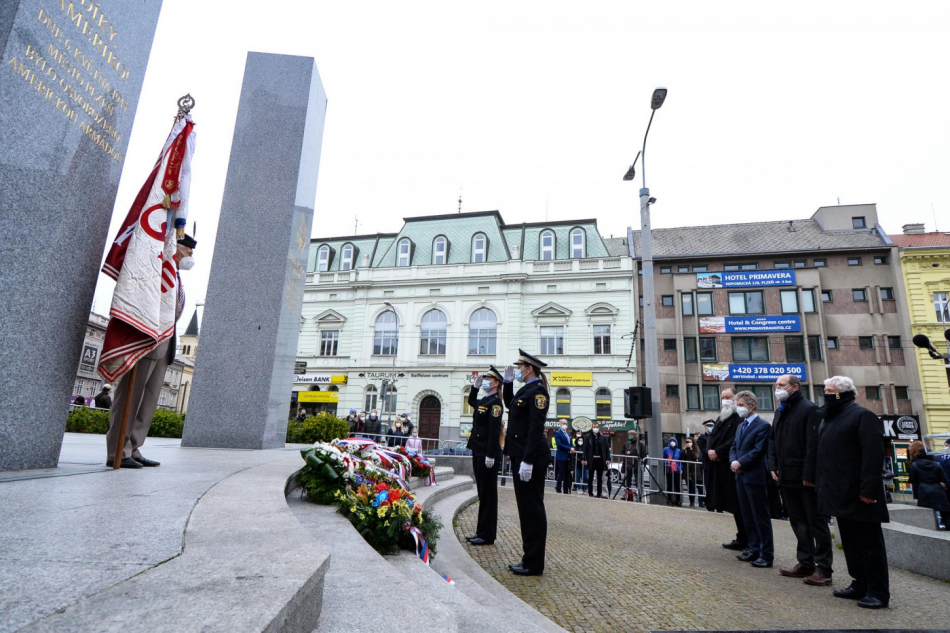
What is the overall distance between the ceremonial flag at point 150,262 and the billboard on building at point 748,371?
34.1 metres

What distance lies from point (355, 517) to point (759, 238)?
40654mm

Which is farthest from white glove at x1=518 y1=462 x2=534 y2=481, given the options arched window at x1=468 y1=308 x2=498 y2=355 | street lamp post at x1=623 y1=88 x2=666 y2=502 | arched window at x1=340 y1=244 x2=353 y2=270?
arched window at x1=340 y1=244 x2=353 y2=270

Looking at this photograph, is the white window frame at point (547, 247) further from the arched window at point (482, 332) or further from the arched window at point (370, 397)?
the arched window at point (370, 397)

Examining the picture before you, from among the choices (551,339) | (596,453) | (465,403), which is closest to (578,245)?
(551,339)

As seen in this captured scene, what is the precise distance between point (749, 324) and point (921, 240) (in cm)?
1424

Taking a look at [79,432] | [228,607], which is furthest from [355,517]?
[79,432]

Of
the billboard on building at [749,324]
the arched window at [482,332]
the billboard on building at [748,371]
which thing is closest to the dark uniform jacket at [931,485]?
the billboard on building at [748,371]

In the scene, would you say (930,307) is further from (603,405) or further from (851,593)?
(851,593)

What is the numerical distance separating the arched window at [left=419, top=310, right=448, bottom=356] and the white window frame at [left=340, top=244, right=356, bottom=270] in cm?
922

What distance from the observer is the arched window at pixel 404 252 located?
39.9 m

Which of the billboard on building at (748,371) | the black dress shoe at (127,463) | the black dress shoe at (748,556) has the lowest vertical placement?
the black dress shoe at (748,556)

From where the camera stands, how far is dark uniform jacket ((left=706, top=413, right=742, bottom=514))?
7.62 metres

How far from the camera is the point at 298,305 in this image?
1062 cm

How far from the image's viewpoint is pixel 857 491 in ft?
15.3
